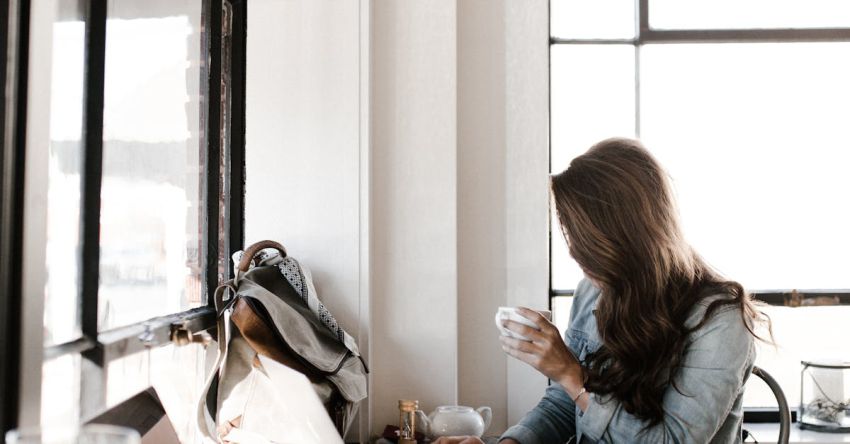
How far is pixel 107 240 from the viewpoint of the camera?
4.64 ft

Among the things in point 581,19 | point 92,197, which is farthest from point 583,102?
point 92,197

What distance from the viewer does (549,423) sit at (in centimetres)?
189

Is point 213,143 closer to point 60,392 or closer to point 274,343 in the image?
point 274,343

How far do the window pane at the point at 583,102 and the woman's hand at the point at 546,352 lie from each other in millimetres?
1019

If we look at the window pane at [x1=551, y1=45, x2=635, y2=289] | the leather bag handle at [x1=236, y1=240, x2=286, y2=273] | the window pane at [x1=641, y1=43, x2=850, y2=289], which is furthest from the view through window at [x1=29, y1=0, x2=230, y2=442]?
the window pane at [x1=641, y1=43, x2=850, y2=289]

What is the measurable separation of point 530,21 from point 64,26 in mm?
1694

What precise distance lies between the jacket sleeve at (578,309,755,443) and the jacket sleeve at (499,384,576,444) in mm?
305

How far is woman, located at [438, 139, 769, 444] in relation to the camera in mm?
1558

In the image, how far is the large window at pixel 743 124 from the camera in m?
2.75

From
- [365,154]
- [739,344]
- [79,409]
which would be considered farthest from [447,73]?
[79,409]

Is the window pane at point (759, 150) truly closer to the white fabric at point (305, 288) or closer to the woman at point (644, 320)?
the woman at point (644, 320)

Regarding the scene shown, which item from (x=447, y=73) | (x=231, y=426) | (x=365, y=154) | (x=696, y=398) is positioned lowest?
(x=231, y=426)

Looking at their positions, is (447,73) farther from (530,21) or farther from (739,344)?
(739,344)

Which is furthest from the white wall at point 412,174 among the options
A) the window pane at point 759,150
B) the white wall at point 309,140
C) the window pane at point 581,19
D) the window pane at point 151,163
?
the window pane at point 759,150
